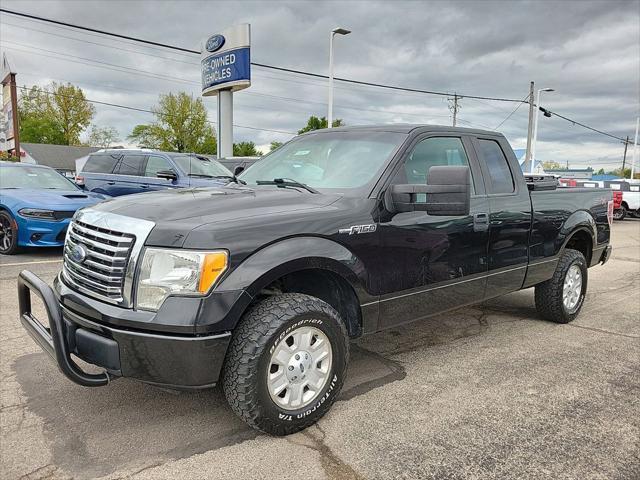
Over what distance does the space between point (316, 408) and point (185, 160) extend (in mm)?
9275

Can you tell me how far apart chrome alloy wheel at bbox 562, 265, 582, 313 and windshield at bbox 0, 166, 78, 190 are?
8206 millimetres

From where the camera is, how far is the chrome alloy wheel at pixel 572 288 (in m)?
5.12

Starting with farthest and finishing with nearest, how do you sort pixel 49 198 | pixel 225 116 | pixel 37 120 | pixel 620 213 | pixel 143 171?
1. pixel 37 120
2. pixel 225 116
3. pixel 620 213
4. pixel 143 171
5. pixel 49 198

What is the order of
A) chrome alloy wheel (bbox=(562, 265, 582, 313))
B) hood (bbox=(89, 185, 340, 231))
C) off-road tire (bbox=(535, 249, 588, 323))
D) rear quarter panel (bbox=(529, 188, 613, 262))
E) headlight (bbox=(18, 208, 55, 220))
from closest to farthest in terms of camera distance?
hood (bbox=(89, 185, 340, 231))
rear quarter panel (bbox=(529, 188, 613, 262))
off-road tire (bbox=(535, 249, 588, 323))
chrome alloy wheel (bbox=(562, 265, 582, 313))
headlight (bbox=(18, 208, 55, 220))

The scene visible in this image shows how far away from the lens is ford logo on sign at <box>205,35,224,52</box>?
2136 centimetres

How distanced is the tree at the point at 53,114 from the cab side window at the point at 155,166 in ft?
211

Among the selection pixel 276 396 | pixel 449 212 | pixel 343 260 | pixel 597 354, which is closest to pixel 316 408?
pixel 276 396

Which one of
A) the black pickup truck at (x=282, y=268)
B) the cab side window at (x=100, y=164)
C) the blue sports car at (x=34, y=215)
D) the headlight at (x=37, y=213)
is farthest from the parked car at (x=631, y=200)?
the headlight at (x=37, y=213)

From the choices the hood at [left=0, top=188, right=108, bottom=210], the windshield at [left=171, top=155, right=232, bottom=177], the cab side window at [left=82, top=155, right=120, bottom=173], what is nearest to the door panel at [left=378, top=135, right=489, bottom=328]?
the hood at [left=0, top=188, right=108, bottom=210]

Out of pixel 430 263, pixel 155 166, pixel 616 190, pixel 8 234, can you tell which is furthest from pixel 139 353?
pixel 616 190

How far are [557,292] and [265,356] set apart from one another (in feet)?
11.7

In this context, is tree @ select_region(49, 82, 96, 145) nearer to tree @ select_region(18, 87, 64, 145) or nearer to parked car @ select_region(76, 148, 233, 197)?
tree @ select_region(18, 87, 64, 145)

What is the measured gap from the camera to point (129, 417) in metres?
3.06

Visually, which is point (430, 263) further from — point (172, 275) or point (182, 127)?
point (182, 127)
